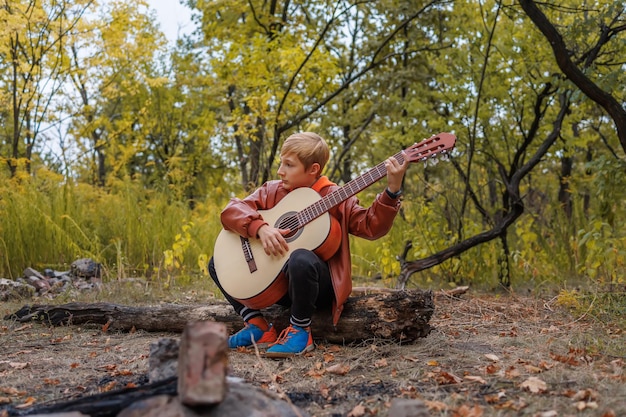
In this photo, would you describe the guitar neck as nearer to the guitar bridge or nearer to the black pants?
the black pants

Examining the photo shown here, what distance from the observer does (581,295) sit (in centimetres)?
407

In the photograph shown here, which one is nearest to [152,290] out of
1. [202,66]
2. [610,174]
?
[610,174]

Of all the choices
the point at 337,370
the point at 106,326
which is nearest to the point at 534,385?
the point at 337,370

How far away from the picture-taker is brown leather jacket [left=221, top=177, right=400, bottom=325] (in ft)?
10.0

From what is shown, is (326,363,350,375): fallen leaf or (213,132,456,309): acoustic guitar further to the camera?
(213,132,456,309): acoustic guitar

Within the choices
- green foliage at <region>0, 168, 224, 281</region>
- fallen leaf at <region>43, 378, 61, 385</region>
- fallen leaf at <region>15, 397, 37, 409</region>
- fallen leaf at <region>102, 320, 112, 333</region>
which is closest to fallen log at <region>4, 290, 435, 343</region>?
fallen leaf at <region>102, 320, 112, 333</region>

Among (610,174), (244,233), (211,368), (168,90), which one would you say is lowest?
(211,368)

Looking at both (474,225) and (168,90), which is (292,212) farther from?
(168,90)

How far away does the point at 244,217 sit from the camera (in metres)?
3.12

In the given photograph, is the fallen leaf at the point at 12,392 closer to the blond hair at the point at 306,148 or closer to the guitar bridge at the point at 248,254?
the guitar bridge at the point at 248,254

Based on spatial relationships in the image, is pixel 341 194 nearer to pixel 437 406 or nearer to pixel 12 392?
pixel 437 406

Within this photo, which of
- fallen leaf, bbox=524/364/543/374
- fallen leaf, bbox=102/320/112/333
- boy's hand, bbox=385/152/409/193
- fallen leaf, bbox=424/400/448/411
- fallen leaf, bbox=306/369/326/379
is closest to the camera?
fallen leaf, bbox=424/400/448/411

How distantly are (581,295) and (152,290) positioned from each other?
11.6 ft

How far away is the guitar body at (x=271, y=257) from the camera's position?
305 cm
